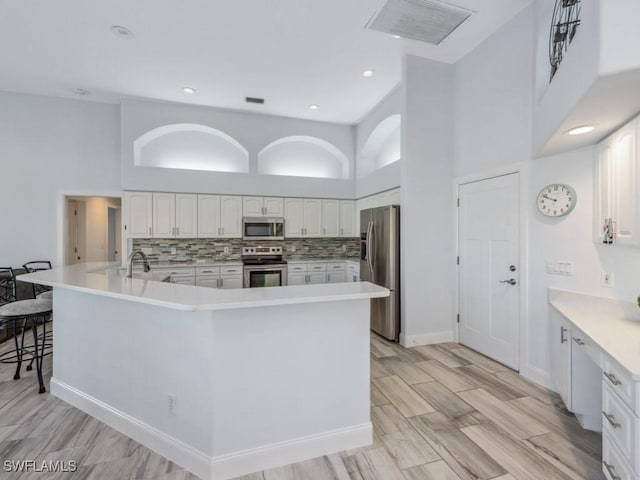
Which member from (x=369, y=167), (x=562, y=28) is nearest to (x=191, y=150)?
(x=369, y=167)

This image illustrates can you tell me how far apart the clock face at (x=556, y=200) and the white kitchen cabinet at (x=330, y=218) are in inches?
140

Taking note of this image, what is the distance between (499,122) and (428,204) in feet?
3.69

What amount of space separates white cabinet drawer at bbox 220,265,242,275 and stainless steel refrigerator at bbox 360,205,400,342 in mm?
2330

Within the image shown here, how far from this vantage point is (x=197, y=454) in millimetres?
1704

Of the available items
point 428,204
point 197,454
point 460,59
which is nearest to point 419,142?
point 428,204

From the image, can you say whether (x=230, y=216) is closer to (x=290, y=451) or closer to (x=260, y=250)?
(x=260, y=250)

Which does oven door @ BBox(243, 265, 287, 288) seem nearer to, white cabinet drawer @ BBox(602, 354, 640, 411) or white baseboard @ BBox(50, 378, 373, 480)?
white baseboard @ BBox(50, 378, 373, 480)

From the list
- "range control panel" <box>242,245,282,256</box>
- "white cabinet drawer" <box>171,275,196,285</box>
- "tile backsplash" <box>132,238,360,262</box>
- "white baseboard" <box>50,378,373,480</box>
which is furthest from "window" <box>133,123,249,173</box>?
"white baseboard" <box>50,378,373,480</box>

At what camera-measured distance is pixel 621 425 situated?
1.44 m

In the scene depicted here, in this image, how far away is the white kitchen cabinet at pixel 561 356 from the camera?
7.26 ft

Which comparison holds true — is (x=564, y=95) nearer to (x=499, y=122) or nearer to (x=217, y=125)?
(x=499, y=122)

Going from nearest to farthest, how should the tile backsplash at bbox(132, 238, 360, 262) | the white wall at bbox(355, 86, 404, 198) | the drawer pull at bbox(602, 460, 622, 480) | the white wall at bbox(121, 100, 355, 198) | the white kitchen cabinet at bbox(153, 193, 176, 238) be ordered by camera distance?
the drawer pull at bbox(602, 460, 622, 480) < the white wall at bbox(355, 86, 404, 198) < the white wall at bbox(121, 100, 355, 198) < the white kitchen cabinet at bbox(153, 193, 176, 238) < the tile backsplash at bbox(132, 238, 360, 262)

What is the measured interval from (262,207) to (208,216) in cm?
94

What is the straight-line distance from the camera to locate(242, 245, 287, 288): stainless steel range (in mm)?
5332
